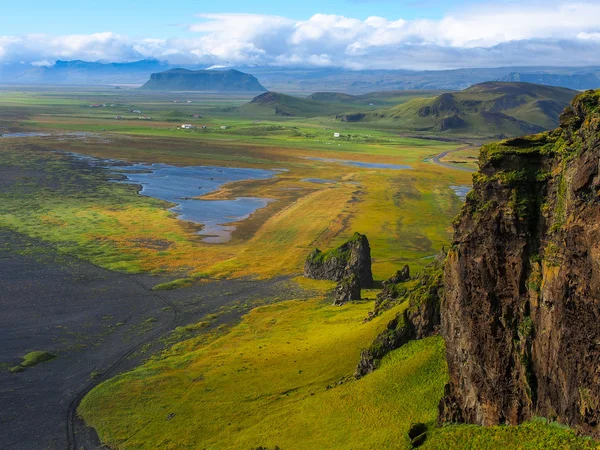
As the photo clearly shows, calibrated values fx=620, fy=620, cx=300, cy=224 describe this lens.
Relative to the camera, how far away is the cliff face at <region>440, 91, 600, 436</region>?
106ft

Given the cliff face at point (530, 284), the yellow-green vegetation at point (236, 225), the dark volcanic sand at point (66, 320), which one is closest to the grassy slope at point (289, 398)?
the cliff face at point (530, 284)

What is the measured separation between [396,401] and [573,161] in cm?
2405

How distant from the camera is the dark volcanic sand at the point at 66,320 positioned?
6062 centimetres

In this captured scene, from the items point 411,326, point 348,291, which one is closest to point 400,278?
point 348,291

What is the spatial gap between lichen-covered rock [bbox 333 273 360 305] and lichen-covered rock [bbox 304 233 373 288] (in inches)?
312

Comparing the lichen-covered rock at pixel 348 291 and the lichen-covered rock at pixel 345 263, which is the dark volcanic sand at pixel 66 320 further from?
the lichen-covered rock at pixel 348 291

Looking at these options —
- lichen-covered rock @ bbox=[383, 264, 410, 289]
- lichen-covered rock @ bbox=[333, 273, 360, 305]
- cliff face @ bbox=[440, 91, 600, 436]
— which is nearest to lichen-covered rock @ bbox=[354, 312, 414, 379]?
cliff face @ bbox=[440, 91, 600, 436]

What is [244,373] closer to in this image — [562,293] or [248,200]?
[562,293]

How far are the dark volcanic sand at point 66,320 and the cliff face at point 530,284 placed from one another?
117 feet

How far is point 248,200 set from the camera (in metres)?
178

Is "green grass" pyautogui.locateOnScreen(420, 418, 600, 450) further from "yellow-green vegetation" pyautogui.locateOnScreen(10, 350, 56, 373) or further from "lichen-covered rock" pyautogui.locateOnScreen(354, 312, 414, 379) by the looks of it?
"yellow-green vegetation" pyautogui.locateOnScreen(10, 350, 56, 373)

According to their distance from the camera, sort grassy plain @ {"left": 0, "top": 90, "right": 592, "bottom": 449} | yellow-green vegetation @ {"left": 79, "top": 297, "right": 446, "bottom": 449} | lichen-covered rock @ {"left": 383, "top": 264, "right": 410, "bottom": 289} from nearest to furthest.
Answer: grassy plain @ {"left": 0, "top": 90, "right": 592, "bottom": 449} < yellow-green vegetation @ {"left": 79, "top": 297, "right": 446, "bottom": 449} < lichen-covered rock @ {"left": 383, "top": 264, "right": 410, "bottom": 289}

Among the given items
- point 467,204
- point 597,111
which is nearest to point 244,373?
point 467,204

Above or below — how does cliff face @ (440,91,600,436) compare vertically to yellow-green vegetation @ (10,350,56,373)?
above
